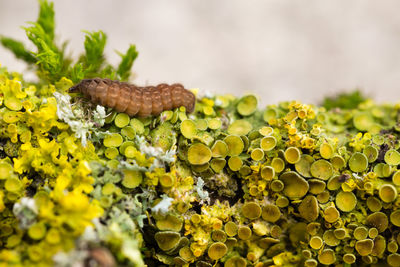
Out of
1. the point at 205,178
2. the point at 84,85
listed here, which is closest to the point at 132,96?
the point at 84,85

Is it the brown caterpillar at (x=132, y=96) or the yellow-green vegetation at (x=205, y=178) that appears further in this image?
the brown caterpillar at (x=132, y=96)

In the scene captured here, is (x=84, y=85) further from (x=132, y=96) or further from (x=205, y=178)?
(x=205, y=178)

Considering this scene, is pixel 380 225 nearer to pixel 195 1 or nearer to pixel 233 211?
pixel 233 211

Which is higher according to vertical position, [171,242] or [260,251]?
[260,251]

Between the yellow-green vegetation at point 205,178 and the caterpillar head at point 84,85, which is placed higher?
the caterpillar head at point 84,85

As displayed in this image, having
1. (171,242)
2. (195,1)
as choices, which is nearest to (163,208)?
(171,242)
